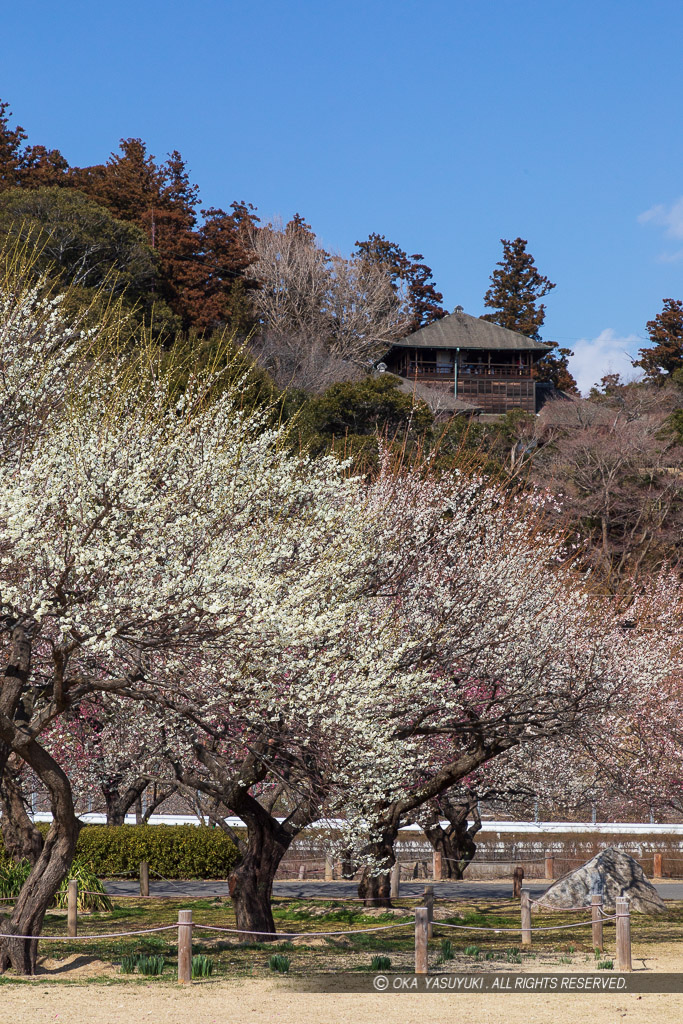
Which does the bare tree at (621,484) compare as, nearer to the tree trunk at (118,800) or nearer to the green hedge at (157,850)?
the green hedge at (157,850)

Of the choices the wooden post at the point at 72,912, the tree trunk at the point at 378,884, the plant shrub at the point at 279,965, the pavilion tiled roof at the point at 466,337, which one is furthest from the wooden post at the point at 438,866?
the pavilion tiled roof at the point at 466,337

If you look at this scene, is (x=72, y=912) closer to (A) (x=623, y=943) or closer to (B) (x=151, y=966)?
(B) (x=151, y=966)

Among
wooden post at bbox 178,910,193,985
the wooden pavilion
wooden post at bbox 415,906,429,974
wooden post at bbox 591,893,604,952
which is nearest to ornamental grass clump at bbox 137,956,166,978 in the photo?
wooden post at bbox 178,910,193,985

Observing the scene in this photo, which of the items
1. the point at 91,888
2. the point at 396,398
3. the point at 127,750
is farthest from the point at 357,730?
the point at 396,398

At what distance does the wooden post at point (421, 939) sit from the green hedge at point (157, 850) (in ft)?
39.2

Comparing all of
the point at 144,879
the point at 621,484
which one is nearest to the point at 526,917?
the point at 144,879

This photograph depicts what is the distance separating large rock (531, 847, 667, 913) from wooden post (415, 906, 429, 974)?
21.6ft

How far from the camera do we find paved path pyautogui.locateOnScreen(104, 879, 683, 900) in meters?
19.6

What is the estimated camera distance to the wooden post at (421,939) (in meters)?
10.0

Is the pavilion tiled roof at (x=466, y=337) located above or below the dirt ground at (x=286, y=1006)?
above

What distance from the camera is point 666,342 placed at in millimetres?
62688

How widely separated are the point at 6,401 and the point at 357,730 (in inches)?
302

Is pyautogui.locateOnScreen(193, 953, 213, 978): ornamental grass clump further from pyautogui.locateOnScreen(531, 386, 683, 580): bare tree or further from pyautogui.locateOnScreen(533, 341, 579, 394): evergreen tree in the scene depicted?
pyautogui.locateOnScreen(533, 341, 579, 394): evergreen tree

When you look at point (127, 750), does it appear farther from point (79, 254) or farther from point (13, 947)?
point (79, 254)
